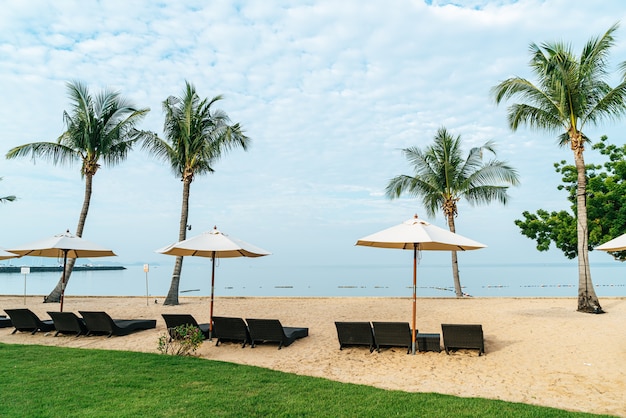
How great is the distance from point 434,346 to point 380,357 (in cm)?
103

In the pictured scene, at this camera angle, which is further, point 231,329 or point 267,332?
point 231,329

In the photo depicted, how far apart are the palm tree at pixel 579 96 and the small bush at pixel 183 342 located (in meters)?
11.0

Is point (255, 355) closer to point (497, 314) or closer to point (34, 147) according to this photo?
point (497, 314)

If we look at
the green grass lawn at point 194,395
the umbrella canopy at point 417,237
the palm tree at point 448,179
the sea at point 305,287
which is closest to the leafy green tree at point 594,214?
the palm tree at point 448,179

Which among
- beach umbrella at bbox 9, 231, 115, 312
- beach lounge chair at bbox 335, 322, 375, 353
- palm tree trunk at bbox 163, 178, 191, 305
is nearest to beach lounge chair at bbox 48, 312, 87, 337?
beach umbrella at bbox 9, 231, 115, 312

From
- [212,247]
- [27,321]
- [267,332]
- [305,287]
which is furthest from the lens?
[305,287]

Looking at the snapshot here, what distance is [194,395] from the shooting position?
558cm

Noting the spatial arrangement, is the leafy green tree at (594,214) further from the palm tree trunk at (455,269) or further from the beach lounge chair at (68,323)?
the beach lounge chair at (68,323)

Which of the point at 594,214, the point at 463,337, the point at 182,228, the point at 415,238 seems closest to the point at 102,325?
the point at 415,238

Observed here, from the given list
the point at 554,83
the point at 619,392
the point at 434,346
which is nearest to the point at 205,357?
the point at 434,346

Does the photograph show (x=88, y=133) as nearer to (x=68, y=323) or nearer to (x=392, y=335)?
(x=68, y=323)

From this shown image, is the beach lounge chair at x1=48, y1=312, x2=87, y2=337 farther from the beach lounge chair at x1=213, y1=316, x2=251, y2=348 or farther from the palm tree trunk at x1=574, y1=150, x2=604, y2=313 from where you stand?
the palm tree trunk at x1=574, y1=150, x2=604, y2=313

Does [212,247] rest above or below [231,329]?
above

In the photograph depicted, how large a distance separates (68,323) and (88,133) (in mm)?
10239
